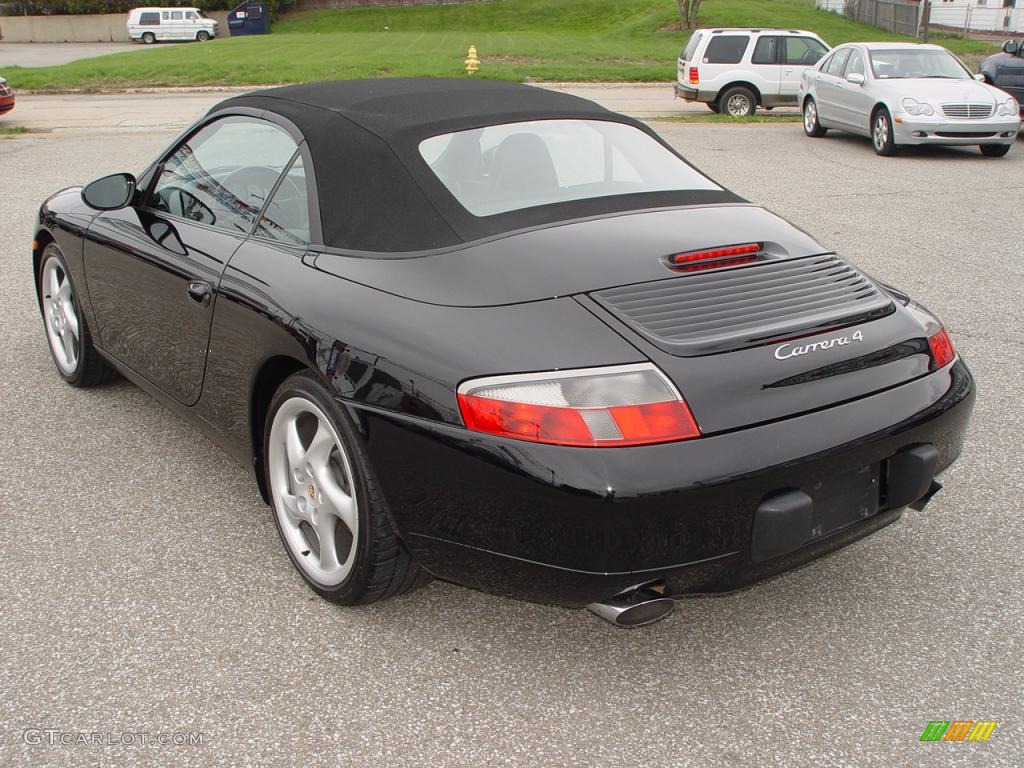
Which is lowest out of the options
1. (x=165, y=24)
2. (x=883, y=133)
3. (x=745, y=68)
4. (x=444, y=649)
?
(x=444, y=649)

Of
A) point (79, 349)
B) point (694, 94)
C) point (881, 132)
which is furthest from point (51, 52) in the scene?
point (79, 349)

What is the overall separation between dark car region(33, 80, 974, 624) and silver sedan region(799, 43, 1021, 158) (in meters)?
10.2

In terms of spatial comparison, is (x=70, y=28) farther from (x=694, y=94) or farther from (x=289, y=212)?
(x=289, y=212)

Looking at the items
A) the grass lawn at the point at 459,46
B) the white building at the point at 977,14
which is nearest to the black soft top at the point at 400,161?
the grass lawn at the point at 459,46

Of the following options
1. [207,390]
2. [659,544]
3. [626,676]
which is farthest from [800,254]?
[207,390]

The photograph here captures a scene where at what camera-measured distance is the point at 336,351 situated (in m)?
2.77

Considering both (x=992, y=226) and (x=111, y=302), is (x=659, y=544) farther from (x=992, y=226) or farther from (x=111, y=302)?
(x=992, y=226)

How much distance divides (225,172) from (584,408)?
204 cm

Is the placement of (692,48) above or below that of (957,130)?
above

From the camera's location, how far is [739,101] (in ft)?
61.8

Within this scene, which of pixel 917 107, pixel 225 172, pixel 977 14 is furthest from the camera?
pixel 977 14

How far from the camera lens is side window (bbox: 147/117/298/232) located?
3.46 metres

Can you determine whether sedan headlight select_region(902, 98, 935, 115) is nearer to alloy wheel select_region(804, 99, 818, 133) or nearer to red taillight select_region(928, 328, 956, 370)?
alloy wheel select_region(804, 99, 818, 133)

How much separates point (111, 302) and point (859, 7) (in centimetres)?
4811
